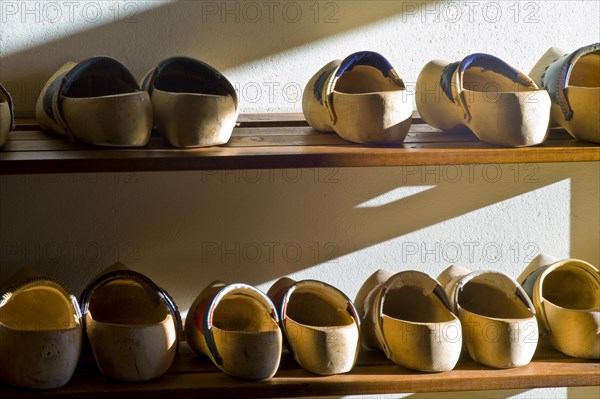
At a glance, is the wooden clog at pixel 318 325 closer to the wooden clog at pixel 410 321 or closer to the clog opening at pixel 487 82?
the wooden clog at pixel 410 321

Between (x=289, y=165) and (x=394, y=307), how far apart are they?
13.2 inches

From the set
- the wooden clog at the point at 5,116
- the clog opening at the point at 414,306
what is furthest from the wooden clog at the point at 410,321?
the wooden clog at the point at 5,116

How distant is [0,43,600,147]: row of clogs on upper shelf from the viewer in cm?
119

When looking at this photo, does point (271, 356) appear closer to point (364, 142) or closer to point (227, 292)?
point (227, 292)

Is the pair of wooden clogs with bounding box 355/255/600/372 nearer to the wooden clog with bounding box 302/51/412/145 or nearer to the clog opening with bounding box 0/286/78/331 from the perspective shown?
the wooden clog with bounding box 302/51/412/145

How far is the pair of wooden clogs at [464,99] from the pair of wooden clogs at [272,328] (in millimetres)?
254

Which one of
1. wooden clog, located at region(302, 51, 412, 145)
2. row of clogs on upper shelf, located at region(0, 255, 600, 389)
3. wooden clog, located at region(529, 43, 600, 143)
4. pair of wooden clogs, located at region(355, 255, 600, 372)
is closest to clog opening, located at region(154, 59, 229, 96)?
wooden clog, located at region(302, 51, 412, 145)

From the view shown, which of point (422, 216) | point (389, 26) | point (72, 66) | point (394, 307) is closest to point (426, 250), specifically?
point (422, 216)

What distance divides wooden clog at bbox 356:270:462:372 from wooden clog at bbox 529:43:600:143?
30 centimetres

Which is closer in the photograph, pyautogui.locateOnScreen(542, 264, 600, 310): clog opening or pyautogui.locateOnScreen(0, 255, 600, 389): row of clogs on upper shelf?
pyautogui.locateOnScreen(0, 255, 600, 389): row of clogs on upper shelf

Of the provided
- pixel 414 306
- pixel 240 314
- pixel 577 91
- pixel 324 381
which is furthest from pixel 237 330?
pixel 577 91

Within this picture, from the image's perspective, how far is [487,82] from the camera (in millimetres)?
1341

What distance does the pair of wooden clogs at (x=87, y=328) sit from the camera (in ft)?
3.86

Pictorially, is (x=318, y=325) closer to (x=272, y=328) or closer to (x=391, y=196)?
(x=272, y=328)
